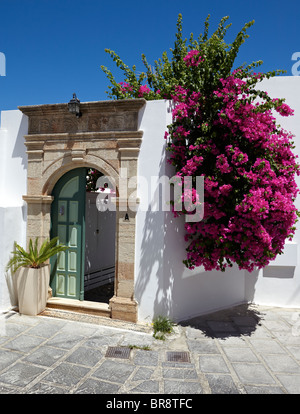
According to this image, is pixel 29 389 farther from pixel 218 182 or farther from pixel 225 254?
pixel 218 182

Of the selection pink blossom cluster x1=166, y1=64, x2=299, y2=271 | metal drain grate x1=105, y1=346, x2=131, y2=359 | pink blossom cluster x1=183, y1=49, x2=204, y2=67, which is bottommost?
metal drain grate x1=105, y1=346, x2=131, y2=359

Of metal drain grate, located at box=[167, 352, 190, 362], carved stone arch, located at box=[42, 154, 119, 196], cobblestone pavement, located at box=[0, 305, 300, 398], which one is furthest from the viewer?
carved stone arch, located at box=[42, 154, 119, 196]

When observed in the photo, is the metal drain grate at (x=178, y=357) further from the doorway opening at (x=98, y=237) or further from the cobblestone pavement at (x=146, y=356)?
the doorway opening at (x=98, y=237)

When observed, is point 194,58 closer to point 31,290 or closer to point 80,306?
point 80,306

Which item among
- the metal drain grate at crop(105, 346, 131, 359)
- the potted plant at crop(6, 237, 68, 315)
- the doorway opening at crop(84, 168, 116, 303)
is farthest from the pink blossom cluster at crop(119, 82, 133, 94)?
the metal drain grate at crop(105, 346, 131, 359)

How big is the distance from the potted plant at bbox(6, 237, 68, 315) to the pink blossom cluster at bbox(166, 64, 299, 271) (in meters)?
2.64

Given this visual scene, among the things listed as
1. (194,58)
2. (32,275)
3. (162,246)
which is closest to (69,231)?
(32,275)

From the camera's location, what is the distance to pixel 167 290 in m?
5.02

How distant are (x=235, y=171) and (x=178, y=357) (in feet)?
9.26

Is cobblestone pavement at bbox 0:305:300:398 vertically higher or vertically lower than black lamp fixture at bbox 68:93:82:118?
lower

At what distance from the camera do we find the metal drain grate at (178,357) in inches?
154

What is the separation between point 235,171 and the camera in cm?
452

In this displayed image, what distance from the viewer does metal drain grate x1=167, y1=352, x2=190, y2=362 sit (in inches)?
154

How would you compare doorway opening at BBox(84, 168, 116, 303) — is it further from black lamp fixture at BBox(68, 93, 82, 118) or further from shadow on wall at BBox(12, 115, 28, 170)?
black lamp fixture at BBox(68, 93, 82, 118)
